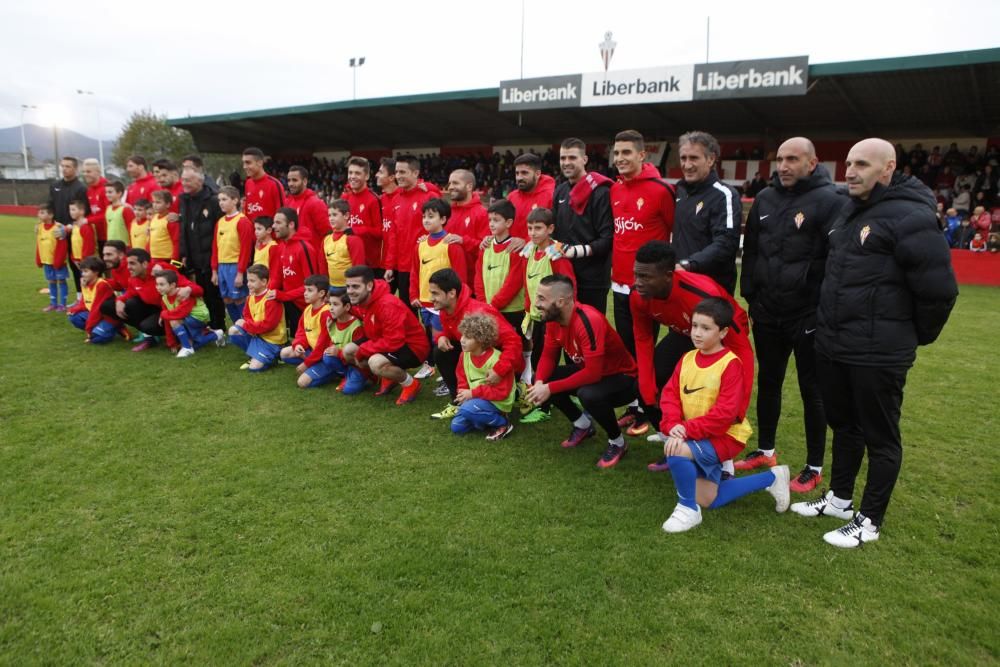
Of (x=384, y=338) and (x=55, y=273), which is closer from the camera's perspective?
(x=384, y=338)

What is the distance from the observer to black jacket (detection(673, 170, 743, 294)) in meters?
3.91

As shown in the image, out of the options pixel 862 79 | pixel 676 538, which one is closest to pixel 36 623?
pixel 676 538

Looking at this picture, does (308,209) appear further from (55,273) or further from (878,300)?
(878,300)

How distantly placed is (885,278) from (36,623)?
399cm

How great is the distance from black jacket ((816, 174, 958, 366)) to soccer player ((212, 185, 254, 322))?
5.91m

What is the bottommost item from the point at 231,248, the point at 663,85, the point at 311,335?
the point at 311,335

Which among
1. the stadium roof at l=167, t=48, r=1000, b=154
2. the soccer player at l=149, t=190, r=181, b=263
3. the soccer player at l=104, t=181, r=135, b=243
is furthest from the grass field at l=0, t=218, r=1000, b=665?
the stadium roof at l=167, t=48, r=1000, b=154

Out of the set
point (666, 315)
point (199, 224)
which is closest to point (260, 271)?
point (199, 224)

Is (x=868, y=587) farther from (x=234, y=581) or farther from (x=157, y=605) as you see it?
(x=157, y=605)

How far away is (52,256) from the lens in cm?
891

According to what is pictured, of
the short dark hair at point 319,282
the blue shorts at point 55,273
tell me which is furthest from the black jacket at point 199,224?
the blue shorts at point 55,273

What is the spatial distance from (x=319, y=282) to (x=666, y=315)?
3530mm

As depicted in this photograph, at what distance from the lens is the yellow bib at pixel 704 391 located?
3.46m

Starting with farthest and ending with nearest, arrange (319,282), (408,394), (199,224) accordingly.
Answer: (199,224)
(319,282)
(408,394)
